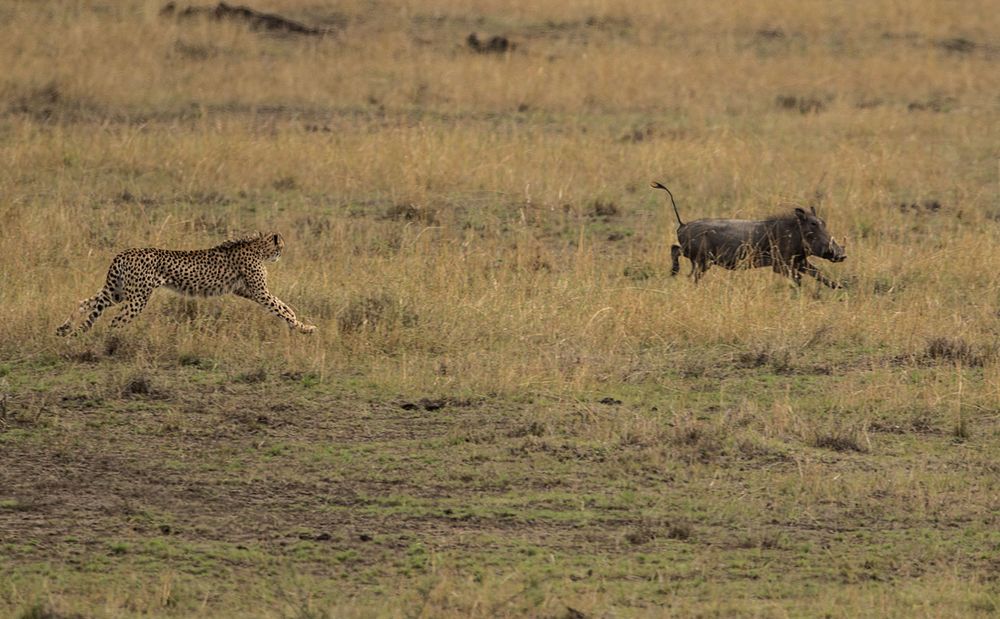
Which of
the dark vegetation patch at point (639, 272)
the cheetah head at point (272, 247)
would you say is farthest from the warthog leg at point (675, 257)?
the cheetah head at point (272, 247)

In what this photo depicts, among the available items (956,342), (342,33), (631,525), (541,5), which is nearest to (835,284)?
(956,342)

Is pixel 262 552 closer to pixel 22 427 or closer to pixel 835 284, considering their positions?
pixel 22 427

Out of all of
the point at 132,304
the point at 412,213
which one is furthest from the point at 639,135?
the point at 132,304

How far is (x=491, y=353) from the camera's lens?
8.33 metres

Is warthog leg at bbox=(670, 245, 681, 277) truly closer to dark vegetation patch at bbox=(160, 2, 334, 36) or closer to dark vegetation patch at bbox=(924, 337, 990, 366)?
dark vegetation patch at bbox=(924, 337, 990, 366)

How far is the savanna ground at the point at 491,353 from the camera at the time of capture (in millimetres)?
5727

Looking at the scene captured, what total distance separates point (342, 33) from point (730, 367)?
1147 centimetres

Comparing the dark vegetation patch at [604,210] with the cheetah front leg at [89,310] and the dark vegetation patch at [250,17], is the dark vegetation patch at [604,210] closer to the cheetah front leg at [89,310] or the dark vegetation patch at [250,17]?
the cheetah front leg at [89,310]

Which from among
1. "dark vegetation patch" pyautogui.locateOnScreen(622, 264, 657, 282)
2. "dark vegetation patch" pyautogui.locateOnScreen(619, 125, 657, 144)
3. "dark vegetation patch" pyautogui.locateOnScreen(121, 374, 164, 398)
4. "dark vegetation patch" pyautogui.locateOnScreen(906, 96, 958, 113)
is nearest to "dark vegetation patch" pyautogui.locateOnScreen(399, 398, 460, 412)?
"dark vegetation patch" pyautogui.locateOnScreen(121, 374, 164, 398)

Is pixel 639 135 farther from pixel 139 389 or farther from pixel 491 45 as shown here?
pixel 139 389

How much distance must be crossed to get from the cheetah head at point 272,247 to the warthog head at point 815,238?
3289mm

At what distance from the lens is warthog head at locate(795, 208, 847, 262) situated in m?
10.0

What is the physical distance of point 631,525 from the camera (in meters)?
6.09

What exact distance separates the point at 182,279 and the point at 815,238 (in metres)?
4.01
